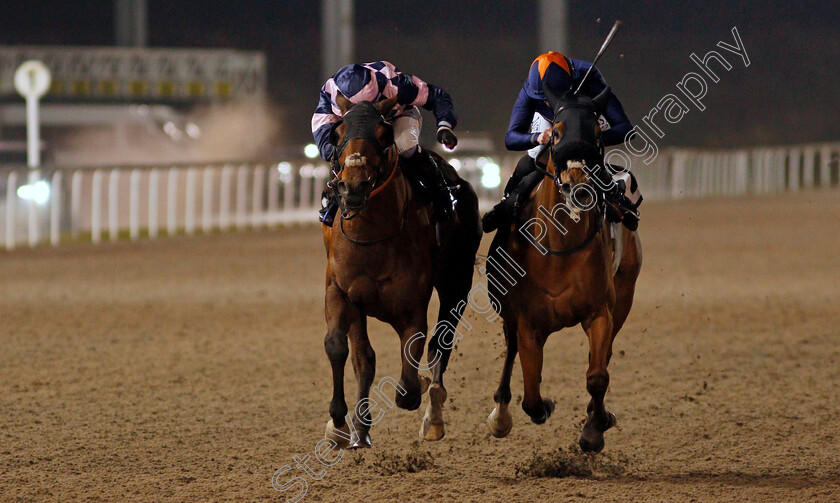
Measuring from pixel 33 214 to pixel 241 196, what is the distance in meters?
3.99

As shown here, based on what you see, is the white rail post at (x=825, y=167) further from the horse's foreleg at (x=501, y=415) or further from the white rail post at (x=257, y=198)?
the horse's foreleg at (x=501, y=415)

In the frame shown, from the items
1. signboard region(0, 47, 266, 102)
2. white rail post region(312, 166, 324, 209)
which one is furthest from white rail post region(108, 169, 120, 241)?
signboard region(0, 47, 266, 102)

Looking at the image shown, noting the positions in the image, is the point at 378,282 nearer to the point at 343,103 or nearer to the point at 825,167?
the point at 343,103

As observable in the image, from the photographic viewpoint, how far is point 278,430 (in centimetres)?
661

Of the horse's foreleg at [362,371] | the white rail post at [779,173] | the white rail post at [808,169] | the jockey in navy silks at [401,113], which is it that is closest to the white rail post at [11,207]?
the jockey in navy silks at [401,113]

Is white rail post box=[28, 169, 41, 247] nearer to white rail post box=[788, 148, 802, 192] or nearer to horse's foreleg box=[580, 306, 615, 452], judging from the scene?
horse's foreleg box=[580, 306, 615, 452]

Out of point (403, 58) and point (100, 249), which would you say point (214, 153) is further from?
point (403, 58)

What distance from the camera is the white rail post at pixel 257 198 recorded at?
2047 centimetres

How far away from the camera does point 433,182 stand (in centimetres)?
620

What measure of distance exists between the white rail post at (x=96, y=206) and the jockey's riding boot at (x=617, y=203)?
12.5 m

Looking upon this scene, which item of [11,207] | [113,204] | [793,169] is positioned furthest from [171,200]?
[793,169]

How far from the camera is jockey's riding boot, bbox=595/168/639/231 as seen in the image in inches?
218

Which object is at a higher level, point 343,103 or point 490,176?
point 343,103

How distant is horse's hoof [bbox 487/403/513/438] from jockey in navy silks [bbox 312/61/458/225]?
1.03 meters
